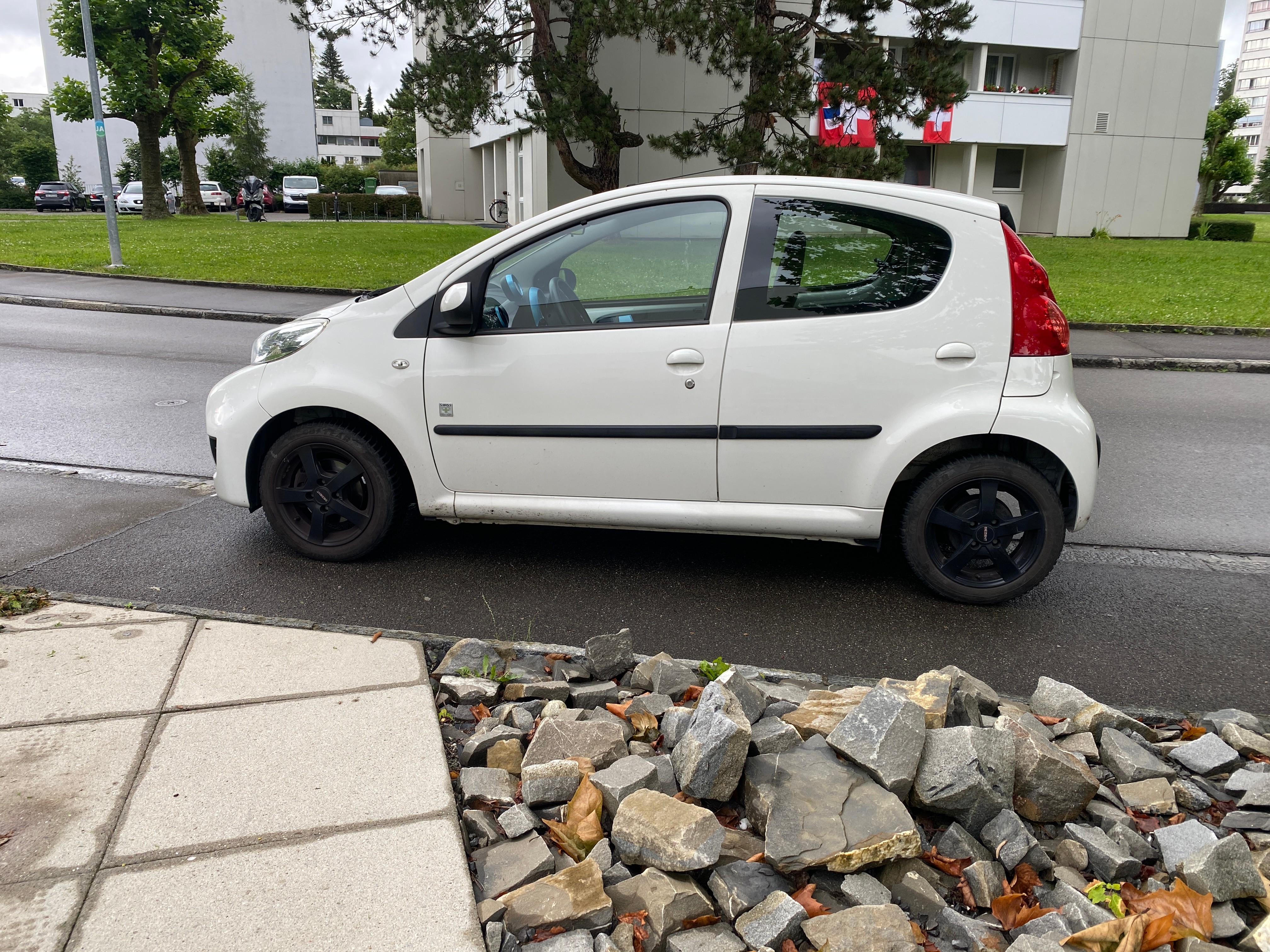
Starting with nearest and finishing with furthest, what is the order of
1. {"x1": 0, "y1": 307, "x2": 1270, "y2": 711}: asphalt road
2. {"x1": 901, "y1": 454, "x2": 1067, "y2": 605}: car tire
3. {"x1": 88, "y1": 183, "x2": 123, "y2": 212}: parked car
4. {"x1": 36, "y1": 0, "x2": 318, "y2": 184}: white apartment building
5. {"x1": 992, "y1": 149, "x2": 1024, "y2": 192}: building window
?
{"x1": 0, "y1": 307, "x2": 1270, "y2": 711}: asphalt road < {"x1": 901, "y1": 454, "x2": 1067, "y2": 605}: car tire < {"x1": 992, "y1": 149, "x2": 1024, "y2": 192}: building window < {"x1": 88, "y1": 183, "x2": 123, "y2": 212}: parked car < {"x1": 36, "y1": 0, "x2": 318, "y2": 184}: white apartment building

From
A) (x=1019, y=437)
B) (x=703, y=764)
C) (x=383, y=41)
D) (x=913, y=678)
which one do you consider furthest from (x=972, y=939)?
(x=383, y=41)

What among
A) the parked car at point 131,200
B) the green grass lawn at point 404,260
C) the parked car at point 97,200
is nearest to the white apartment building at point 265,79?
the parked car at point 97,200

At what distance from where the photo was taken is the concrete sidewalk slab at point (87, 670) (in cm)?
331

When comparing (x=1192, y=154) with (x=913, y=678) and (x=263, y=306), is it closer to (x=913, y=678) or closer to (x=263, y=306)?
(x=263, y=306)

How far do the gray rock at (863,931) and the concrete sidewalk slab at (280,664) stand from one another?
1782 millimetres

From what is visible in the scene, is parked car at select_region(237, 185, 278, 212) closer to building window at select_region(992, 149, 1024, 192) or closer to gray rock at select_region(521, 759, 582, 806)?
building window at select_region(992, 149, 1024, 192)

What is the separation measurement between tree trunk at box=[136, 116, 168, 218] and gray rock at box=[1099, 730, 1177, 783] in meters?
44.5

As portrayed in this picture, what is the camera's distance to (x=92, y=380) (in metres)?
9.76

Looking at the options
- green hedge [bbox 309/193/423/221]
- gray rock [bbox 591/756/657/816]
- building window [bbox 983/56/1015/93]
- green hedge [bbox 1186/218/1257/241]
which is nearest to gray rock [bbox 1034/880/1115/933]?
gray rock [bbox 591/756/657/816]

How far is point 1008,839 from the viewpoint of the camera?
8.70 ft

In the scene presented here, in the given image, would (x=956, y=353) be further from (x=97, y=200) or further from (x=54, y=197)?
(x=97, y=200)

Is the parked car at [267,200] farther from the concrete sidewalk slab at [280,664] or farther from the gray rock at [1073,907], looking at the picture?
the gray rock at [1073,907]

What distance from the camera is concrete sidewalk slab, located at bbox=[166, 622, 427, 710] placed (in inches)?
136

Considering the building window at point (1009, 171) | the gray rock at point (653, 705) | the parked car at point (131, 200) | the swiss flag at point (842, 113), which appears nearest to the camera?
the gray rock at point (653, 705)
